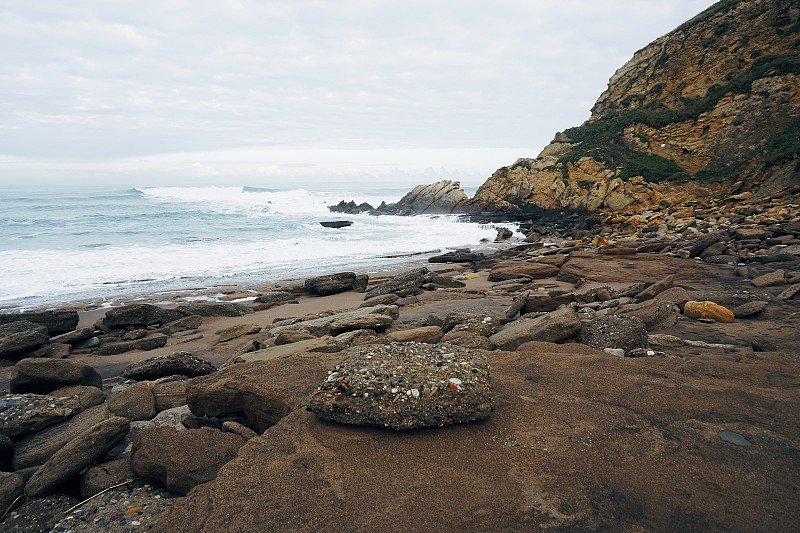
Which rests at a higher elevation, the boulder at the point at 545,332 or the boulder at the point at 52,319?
the boulder at the point at 545,332

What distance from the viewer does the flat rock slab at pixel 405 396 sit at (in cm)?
310

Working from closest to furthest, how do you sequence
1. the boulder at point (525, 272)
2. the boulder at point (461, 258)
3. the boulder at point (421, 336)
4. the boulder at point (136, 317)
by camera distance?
the boulder at point (421, 336) < the boulder at point (136, 317) < the boulder at point (525, 272) < the boulder at point (461, 258)

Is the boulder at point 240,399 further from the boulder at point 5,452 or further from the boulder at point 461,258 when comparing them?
the boulder at point 461,258

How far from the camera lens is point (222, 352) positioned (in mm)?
7781

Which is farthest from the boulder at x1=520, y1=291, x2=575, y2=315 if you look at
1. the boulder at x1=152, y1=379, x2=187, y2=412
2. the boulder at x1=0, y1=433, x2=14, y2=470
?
the boulder at x1=0, y1=433, x2=14, y2=470

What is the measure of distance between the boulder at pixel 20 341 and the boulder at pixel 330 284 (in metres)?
6.02

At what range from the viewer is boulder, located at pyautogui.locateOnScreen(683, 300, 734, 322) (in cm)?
593

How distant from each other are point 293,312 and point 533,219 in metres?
26.0

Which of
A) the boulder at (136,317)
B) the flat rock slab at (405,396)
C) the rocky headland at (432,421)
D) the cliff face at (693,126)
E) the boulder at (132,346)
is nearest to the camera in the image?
the rocky headland at (432,421)

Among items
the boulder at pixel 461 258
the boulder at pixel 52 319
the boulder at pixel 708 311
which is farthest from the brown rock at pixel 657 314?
the boulder at pixel 461 258

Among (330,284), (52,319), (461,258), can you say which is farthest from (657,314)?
(461,258)

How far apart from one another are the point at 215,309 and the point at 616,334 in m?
8.82

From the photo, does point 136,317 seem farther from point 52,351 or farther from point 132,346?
point 52,351

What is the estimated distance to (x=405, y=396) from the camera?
10.2 feet
